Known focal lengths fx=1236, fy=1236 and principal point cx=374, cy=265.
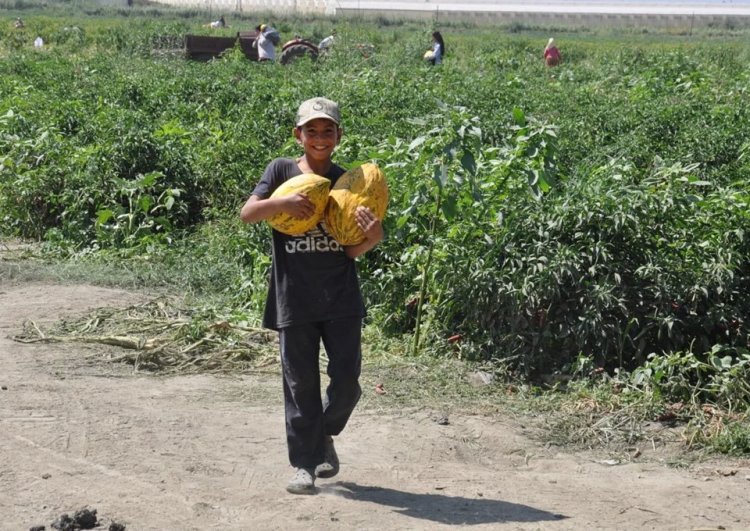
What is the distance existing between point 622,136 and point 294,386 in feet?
22.1

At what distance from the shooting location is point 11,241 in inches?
428

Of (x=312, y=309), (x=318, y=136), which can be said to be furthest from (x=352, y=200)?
(x=312, y=309)

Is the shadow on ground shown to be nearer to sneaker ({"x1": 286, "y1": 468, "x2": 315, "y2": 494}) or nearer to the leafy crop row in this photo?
sneaker ({"x1": 286, "y1": 468, "x2": 315, "y2": 494})

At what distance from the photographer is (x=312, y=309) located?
4.90 metres

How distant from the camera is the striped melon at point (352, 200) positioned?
4.81 meters

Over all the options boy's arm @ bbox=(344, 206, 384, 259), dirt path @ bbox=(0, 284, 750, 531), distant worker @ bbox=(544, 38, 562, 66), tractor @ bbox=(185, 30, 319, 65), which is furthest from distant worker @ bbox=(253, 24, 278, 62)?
boy's arm @ bbox=(344, 206, 384, 259)

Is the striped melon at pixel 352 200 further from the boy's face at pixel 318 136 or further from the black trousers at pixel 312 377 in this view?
the black trousers at pixel 312 377

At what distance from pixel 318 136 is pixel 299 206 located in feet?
1.16

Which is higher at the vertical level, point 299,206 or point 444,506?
point 299,206

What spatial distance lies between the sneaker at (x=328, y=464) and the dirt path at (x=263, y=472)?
0.07 meters

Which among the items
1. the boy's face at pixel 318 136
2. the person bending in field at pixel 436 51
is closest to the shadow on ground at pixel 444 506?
the boy's face at pixel 318 136

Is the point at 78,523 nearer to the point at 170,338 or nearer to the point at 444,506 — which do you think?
the point at 444,506

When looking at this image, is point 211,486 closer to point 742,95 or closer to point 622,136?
point 622,136

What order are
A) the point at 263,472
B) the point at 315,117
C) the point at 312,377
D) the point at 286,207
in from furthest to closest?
the point at 263,472, the point at 312,377, the point at 315,117, the point at 286,207
